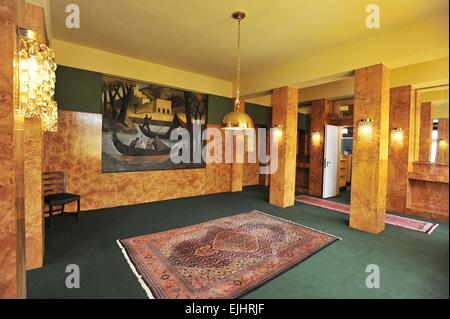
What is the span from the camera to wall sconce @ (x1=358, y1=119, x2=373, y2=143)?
158 inches

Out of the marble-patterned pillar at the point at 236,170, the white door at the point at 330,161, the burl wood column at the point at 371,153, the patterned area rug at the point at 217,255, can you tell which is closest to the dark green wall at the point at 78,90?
the patterned area rug at the point at 217,255

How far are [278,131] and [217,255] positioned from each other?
3694 millimetres

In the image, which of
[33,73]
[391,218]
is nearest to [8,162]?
[33,73]

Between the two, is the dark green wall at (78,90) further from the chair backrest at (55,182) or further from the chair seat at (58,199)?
the chair seat at (58,199)

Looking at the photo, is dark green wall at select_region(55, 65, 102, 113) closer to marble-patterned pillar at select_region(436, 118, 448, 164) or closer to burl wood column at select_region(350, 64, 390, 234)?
burl wood column at select_region(350, 64, 390, 234)

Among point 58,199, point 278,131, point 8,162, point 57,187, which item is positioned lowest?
point 58,199

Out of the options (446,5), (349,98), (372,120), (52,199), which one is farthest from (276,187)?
(446,5)

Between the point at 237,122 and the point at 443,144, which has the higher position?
the point at 237,122

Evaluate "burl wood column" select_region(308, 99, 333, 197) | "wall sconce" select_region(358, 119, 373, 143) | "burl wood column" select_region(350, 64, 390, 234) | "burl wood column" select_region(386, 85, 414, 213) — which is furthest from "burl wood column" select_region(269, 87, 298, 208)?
"burl wood column" select_region(386, 85, 414, 213)

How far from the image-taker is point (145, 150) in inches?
219

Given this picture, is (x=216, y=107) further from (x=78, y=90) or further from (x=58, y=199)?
(x=58, y=199)

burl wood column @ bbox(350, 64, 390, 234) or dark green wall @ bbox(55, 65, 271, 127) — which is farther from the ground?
dark green wall @ bbox(55, 65, 271, 127)

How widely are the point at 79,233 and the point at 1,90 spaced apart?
3.13 m

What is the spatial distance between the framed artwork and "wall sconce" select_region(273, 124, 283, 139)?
7.75ft
